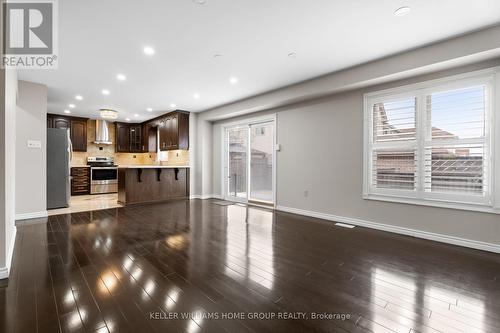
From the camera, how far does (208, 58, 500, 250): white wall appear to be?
3.26 meters

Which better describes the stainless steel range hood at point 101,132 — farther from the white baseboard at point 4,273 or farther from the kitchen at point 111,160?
the white baseboard at point 4,273

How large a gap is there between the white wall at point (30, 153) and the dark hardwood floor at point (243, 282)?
1.02 metres

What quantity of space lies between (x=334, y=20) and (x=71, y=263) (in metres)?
3.97

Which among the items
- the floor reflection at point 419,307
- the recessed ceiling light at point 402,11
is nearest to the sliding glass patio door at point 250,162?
the recessed ceiling light at point 402,11

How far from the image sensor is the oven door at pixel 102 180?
809 cm

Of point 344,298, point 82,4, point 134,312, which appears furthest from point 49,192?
point 344,298

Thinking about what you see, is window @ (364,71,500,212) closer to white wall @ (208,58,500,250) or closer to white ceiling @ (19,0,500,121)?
white wall @ (208,58,500,250)

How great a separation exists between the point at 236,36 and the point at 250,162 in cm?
380

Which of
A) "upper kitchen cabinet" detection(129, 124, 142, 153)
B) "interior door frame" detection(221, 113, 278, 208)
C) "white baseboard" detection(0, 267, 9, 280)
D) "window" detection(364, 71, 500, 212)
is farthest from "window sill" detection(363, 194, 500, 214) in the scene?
"upper kitchen cabinet" detection(129, 124, 142, 153)

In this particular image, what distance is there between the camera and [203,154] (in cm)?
741

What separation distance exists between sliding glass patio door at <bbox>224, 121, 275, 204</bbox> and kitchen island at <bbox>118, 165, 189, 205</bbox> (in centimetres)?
142

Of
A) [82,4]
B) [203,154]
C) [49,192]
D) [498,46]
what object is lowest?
[49,192]

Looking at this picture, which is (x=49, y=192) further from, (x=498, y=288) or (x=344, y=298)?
(x=498, y=288)

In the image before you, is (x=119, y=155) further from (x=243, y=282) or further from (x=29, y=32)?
(x=243, y=282)
